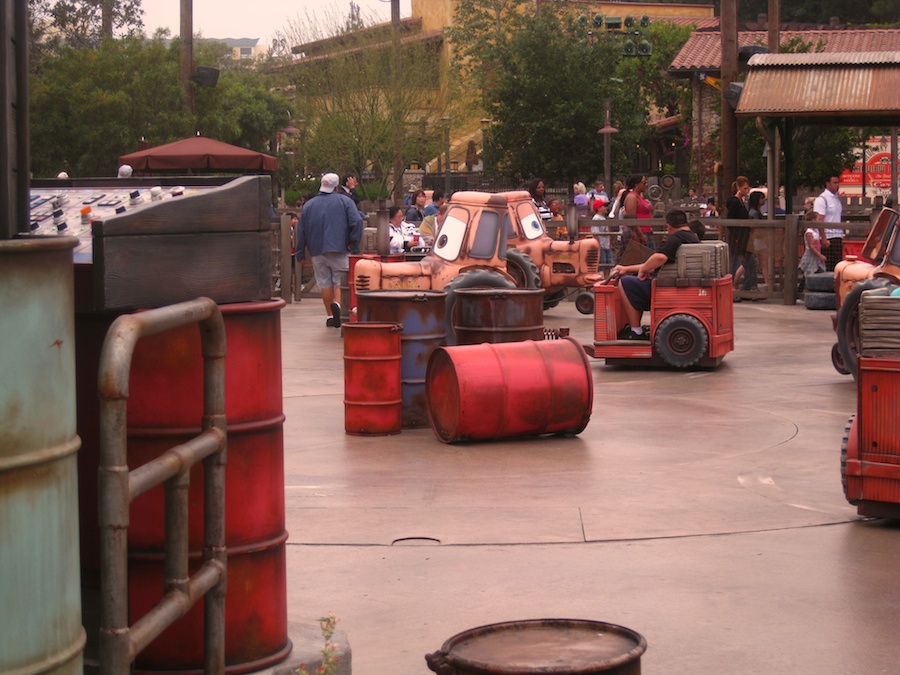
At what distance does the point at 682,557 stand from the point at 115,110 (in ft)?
91.1

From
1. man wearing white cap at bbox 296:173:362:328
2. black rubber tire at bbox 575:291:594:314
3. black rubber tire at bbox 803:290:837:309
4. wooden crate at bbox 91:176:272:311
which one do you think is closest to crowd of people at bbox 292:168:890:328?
man wearing white cap at bbox 296:173:362:328

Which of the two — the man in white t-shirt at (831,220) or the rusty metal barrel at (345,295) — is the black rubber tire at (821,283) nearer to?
the man in white t-shirt at (831,220)

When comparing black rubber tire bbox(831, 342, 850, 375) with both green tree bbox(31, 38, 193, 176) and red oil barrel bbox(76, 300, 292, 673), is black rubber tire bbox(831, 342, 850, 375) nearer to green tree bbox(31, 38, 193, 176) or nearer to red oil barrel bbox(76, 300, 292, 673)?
red oil barrel bbox(76, 300, 292, 673)

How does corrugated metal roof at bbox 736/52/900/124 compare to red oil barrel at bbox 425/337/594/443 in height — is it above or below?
above

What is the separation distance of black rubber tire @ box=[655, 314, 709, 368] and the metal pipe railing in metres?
10.2

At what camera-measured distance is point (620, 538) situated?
23.2 feet

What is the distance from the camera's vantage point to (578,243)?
1798 centimetres

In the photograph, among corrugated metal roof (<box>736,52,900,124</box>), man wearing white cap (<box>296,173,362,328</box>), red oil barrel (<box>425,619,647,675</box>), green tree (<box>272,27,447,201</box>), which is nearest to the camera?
red oil barrel (<box>425,619,647,675</box>)

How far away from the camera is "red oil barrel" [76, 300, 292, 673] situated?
3955mm

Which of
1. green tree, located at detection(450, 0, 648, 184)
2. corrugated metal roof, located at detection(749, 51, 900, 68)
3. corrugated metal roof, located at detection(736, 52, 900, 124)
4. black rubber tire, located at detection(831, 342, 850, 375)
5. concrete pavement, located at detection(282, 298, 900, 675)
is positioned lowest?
concrete pavement, located at detection(282, 298, 900, 675)

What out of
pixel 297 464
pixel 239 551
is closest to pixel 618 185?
pixel 297 464

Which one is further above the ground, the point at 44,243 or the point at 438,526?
the point at 44,243

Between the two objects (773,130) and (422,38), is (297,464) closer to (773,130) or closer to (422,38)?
Result: (773,130)

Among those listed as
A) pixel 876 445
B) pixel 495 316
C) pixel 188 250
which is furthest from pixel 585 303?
pixel 188 250
